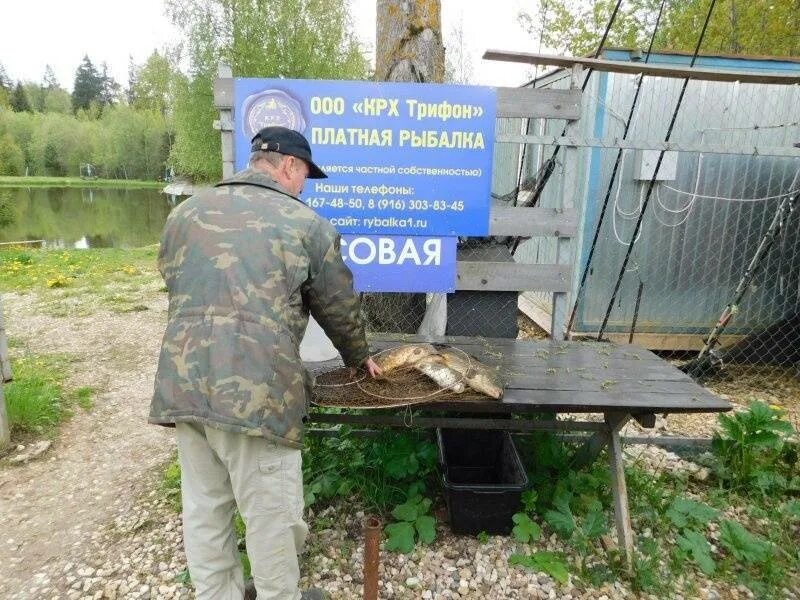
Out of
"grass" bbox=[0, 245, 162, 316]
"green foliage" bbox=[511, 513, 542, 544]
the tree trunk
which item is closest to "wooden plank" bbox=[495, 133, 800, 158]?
the tree trunk

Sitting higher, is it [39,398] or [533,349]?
[533,349]

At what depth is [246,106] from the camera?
3365 millimetres

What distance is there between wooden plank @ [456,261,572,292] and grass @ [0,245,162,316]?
556 cm

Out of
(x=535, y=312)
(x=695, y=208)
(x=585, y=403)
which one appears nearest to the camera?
(x=585, y=403)

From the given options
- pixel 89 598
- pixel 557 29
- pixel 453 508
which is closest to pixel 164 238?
pixel 89 598

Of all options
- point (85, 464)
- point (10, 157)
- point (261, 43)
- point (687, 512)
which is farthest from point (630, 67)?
point (10, 157)

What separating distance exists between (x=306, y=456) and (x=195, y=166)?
23127 millimetres

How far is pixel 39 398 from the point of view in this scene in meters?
4.11

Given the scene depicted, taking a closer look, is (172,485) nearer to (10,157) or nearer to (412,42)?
(412,42)

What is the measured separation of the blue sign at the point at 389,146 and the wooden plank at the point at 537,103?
101 millimetres

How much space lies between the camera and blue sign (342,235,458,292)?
3557mm

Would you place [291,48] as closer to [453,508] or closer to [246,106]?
[246,106]

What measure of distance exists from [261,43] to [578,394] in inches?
816

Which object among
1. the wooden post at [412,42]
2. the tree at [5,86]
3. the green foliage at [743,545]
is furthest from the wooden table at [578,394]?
the tree at [5,86]
